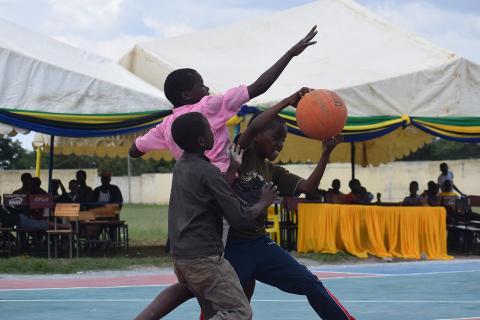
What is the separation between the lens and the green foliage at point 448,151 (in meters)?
65.2

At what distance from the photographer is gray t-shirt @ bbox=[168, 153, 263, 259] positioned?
637 cm

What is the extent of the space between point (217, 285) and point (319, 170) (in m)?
1.32

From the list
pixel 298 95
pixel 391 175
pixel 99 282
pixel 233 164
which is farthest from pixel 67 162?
pixel 233 164

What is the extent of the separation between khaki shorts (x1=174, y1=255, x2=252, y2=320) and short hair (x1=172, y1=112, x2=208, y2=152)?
727mm

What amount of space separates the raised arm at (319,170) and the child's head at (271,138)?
1.02 feet

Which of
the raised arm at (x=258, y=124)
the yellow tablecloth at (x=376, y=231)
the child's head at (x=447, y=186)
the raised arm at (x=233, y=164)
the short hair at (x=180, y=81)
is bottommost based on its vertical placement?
the yellow tablecloth at (x=376, y=231)

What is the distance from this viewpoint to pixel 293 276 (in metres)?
7.18

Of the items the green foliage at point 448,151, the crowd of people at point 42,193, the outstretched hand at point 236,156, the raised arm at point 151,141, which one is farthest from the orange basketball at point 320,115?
the green foliage at point 448,151

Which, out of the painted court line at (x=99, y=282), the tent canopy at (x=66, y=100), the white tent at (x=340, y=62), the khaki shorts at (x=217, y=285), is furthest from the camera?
the white tent at (x=340, y=62)

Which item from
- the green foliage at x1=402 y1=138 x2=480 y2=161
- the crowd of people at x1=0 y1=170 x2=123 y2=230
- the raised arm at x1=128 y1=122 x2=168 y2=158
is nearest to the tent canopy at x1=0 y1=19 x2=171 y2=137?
the crowd of people at x1=0 y1=170 x2=123 y2=230

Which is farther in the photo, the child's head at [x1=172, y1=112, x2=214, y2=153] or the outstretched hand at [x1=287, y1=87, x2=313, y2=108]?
the outstretched hand at [x1=287, y1=87, x2=313, y2=108]

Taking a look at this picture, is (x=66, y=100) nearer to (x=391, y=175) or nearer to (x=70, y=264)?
(x=70, y=264)

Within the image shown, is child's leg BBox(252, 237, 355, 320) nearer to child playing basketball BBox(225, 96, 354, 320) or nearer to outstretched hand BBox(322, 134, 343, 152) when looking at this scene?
child playing basketball BBox(225, 96, 354, 320)

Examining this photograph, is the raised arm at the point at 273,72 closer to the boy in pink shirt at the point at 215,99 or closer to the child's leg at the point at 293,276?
the boy in pink shirt at the point at 215,99
